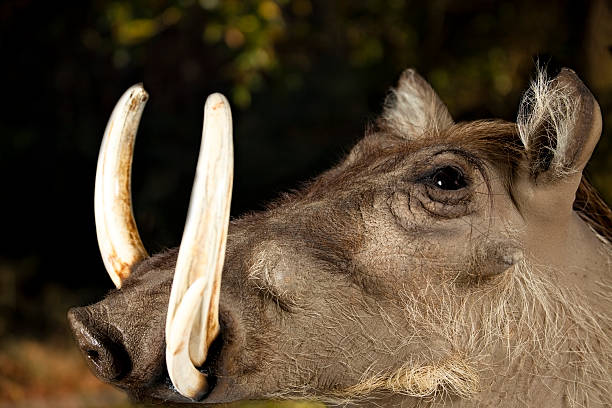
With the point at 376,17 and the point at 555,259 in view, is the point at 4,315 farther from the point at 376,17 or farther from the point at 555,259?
the point at 555,259

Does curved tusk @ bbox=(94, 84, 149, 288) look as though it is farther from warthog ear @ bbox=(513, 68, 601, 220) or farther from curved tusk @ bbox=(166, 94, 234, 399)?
warthog ear @ bbox=(513, 68, 601, 220)

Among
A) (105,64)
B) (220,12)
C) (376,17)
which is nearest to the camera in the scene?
(220,12)

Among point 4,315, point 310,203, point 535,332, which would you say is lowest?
point 4,315

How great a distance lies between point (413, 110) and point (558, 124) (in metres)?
0.89

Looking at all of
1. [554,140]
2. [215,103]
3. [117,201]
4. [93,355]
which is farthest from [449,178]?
[93,355]

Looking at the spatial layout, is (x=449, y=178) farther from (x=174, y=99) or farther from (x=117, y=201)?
(x=174, y=99)

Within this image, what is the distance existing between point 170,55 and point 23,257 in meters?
2.53

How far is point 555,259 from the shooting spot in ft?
7.95

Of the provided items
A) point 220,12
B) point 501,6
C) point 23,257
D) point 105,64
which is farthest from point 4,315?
point 501,6

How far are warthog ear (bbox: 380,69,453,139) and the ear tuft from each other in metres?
0.64

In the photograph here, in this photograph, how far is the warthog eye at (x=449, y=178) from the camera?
2350 mm

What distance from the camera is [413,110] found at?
3102 mm

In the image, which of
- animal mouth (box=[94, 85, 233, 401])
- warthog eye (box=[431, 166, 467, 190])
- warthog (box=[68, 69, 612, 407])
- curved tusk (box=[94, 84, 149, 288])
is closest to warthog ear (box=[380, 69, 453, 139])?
warthog (box=[68, 69, 612, 407])

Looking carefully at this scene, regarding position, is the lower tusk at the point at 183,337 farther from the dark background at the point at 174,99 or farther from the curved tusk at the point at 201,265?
the dark background at the point at 174,99
